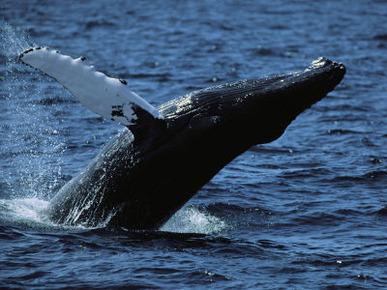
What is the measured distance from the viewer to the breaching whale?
38.5ft

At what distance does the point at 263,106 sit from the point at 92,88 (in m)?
2.60

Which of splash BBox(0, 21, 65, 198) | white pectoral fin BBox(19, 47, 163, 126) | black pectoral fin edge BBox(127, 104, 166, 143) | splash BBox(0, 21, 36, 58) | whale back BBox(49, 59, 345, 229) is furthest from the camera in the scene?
splash BBox(0, 21, 36, 58)

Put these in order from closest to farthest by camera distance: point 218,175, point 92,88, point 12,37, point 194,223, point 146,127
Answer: point 92,88 < point 146,127 < point 194,223 < point 218,175 < point 12,37

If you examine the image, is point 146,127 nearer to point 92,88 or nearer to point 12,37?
point 92,88

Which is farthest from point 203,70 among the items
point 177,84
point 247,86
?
point 247,86

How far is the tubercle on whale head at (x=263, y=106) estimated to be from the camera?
12.0 metres

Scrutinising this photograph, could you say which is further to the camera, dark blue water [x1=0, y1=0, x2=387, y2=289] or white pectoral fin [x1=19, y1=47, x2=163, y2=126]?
white pectoral fin [x1=19, y1=47, x2=163, y2=126]

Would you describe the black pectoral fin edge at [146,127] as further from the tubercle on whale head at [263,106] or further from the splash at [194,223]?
the splash at [194,223]

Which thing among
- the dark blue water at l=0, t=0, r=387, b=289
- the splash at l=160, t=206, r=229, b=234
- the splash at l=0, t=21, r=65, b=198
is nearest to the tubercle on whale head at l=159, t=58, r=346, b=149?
the dark blue water at l=0, t=0, r=387, b=289

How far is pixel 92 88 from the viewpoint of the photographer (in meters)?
11.5

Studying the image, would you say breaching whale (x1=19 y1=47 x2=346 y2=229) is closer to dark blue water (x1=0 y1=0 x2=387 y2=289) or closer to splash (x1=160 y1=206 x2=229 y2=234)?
dark blue water (x1=0 y1=0 x2=387 y2=289)

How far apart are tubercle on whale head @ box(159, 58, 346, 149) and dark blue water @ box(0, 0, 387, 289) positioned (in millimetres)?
336

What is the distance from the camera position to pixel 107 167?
40.8ft

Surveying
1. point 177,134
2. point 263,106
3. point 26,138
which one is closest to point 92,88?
point 177,134
